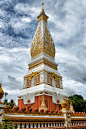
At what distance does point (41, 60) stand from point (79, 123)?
12.8 meters

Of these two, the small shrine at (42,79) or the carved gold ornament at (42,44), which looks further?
the carved gold ornament at (42,44)

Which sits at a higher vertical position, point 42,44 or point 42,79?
point 42,44

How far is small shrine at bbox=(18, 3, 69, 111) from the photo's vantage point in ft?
60.3

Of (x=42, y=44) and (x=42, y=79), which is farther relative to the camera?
(x=42, y=44)

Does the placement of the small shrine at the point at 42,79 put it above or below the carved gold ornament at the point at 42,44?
below

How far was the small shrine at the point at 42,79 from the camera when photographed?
18391 millimetres

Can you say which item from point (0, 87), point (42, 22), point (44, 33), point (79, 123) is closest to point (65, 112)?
point (79, 123)

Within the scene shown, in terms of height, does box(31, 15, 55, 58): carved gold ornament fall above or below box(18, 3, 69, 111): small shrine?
above

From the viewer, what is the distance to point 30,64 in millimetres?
24891

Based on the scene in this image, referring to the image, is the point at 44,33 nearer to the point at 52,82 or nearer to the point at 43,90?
the point at 52,82

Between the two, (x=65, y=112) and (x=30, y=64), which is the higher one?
(x=30, y=64)

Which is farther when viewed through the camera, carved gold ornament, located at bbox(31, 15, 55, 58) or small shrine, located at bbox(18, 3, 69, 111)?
carved gold ornament, located at bbox(31, 15, 55, 58)

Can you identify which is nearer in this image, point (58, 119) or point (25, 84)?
point (58, 119)

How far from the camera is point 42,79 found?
19828 millimetres
